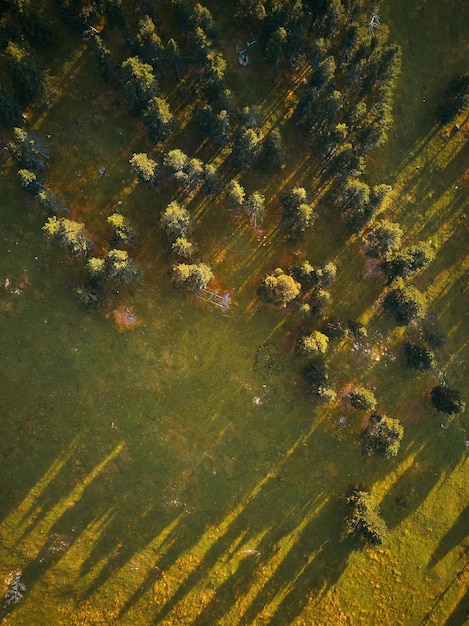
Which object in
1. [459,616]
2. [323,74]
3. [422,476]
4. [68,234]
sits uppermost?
[323,74]

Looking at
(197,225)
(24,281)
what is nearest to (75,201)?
(24,281)

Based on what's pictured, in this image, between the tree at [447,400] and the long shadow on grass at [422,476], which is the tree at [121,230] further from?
the long shadow on grass at [422,476]

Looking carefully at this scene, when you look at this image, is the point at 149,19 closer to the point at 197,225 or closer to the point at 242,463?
the point at 197,225

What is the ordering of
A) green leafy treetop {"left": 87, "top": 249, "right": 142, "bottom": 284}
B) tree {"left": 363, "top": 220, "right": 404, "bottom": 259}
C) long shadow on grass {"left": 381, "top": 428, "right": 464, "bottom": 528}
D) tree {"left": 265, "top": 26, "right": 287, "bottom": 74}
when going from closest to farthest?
green leafy treetop {"left": 87, "top": 249, "right": 142, "bottom": 284} < tree {"left": 265, "top": 26, "right": 287, "bottom": 74} < tree {"left": 363, "top": 220, "right": 404, "bottom": 259} < long shadow on grass {"left": 381, "top": 428, "right": 464, "bottom": 528}

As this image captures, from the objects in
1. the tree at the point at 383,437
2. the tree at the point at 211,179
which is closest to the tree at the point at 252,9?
the tree at the point at 211,179

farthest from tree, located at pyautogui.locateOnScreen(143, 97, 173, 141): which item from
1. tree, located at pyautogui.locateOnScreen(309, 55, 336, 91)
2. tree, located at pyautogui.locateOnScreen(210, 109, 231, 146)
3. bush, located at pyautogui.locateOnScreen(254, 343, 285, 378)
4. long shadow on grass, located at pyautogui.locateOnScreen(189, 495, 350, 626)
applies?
long shadow on grass, located at pyautogui.locateOnScreen(189, 495, 350, 626)

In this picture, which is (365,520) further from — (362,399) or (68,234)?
(68,234)

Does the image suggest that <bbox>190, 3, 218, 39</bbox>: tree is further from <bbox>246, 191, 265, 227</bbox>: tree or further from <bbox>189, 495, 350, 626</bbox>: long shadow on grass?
<bbox>189, 495, 350, 626</bbox>: long shadow on grass

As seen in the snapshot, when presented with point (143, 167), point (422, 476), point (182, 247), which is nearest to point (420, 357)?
point (422, 476)
